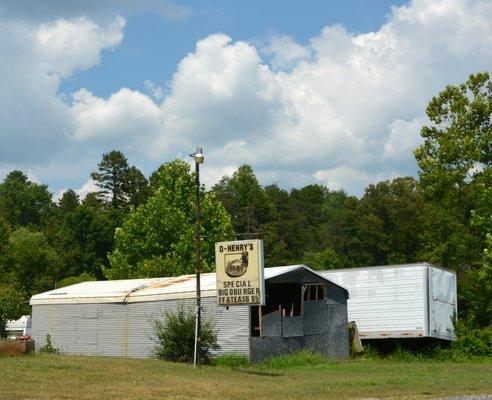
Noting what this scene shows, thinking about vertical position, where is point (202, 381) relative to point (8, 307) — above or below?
below

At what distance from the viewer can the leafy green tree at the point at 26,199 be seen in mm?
125438

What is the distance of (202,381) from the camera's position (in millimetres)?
21734

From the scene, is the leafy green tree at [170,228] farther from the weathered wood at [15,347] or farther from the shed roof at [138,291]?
the weathered wood at [15,347]

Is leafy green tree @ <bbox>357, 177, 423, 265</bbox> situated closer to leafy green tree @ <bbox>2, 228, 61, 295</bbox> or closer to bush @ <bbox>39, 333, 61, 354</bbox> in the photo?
leafy green tree @ <bbox>2, 228, 61, 295</bbox>

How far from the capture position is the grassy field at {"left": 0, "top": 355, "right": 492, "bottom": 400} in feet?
61.3

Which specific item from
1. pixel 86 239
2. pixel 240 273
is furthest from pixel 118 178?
pixel 240 273

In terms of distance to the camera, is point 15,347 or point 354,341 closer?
point 15,347

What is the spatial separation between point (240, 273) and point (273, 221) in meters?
78.2

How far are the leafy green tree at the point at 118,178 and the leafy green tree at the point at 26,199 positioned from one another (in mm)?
15396

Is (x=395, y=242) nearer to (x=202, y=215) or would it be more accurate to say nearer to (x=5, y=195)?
(x=202, y=215)

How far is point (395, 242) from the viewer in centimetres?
8288

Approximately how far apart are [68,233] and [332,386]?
81.5m

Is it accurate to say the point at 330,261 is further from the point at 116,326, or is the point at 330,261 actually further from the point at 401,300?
the point at 116,326

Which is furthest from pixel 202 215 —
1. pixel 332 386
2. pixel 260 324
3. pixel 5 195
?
pixel 5 195
